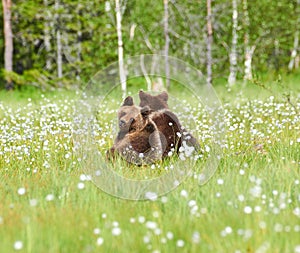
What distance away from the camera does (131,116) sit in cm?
608

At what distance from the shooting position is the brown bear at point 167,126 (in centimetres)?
602

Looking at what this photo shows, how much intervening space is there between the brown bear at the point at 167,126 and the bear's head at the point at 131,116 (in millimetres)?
120

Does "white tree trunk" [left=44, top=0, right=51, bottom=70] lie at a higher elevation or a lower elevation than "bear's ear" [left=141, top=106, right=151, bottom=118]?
lower

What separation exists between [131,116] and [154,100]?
1.39ft

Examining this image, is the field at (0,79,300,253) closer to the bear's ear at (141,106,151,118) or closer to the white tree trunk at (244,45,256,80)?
the bear's ear at (141,106,151,118)

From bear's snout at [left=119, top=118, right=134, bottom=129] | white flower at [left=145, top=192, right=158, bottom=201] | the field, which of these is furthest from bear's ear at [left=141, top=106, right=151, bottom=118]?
white flower at [left=145, top=192, right=158, bottom=201]

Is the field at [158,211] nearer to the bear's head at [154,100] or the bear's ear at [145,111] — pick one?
the bear's ear at [145,111]

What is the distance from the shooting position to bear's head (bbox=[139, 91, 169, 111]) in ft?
20.7

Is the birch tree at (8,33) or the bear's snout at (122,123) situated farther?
the birch tree at (8,33)

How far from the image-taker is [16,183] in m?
5.39

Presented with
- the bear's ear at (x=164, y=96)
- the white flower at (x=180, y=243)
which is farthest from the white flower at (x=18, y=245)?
the bear's ear at (x=164, y=96)

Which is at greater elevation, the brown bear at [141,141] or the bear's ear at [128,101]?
the bear's ear at [128,101]

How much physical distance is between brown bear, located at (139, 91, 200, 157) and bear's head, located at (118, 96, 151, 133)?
120 millimetres

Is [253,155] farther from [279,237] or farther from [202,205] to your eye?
[279,237]
